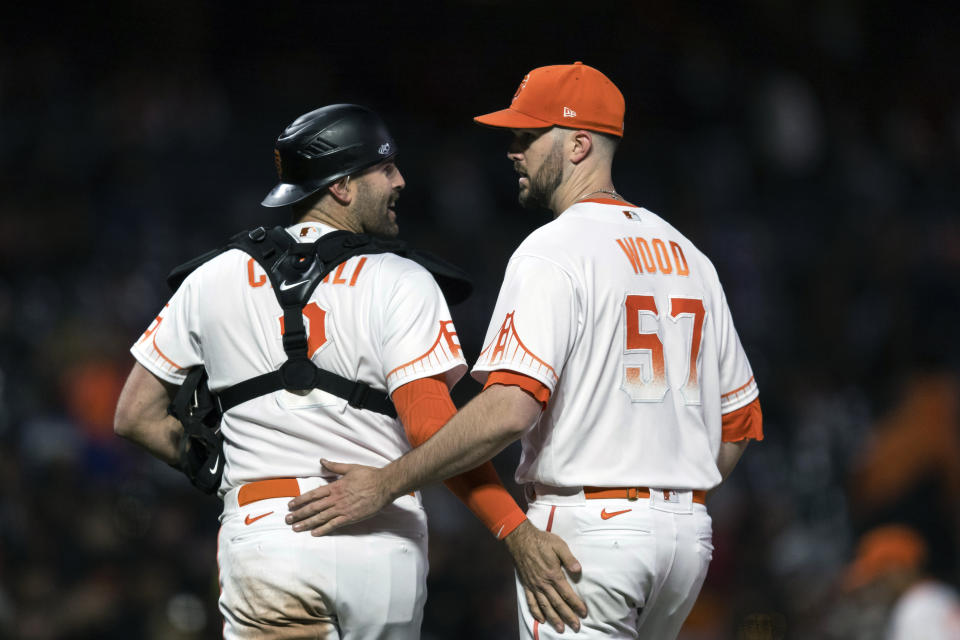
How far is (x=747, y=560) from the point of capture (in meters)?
8.69

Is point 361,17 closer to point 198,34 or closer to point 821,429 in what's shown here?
point 198,34

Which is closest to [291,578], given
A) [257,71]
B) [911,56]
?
[257,71]

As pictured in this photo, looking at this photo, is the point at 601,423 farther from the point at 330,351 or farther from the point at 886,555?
the point at 886,555

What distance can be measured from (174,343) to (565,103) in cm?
152

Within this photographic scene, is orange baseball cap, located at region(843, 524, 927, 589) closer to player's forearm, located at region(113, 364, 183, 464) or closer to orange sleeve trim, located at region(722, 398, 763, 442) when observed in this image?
orange sleeve trim, located at region(722, 398, 763, 442)

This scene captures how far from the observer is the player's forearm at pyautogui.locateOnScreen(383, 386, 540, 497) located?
338cm

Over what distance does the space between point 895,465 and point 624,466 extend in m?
5.94

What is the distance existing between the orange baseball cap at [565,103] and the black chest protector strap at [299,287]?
0.58 metres

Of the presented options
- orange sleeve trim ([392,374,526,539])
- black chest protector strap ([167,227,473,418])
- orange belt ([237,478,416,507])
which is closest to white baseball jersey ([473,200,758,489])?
orange sleeve trim ([392,374,526,539])

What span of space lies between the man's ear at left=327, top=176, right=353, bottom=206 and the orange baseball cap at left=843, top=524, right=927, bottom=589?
4567mm

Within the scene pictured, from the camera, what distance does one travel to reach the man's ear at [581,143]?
12.8 feet

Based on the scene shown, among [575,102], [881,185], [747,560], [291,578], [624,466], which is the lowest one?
[747,560]

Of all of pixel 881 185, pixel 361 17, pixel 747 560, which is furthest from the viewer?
pixel 361 17

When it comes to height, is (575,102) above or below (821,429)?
above
